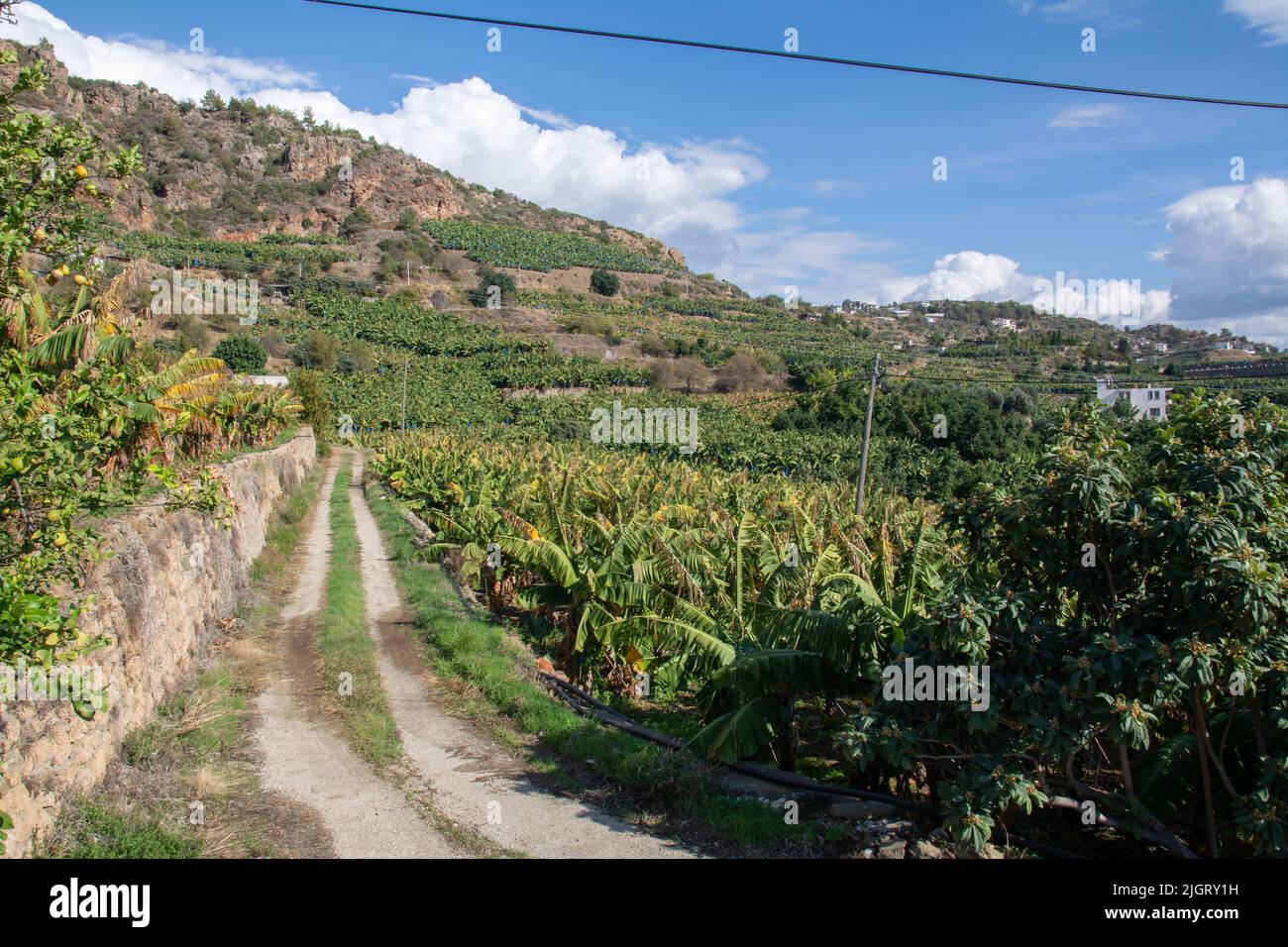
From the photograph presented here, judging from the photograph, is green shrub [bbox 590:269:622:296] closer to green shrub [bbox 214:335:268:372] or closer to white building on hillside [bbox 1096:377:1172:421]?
green shrub [bbox 214:335:268:372]

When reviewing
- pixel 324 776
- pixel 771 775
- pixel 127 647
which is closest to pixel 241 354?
pixel 127 647

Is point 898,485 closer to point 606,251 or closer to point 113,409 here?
point 113,409

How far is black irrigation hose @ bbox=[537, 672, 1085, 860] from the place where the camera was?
5.92 m

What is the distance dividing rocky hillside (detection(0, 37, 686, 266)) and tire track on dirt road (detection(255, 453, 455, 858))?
103614 millimetres

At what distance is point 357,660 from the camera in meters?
10.5

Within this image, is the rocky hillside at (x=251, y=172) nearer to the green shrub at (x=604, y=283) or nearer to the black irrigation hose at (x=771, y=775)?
the green shrub at (x=604, y=283)

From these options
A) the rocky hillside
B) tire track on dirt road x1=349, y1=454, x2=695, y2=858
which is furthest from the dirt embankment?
the rocky hillside

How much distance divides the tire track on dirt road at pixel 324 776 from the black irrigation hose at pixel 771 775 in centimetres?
262

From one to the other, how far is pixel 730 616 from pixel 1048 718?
547cm

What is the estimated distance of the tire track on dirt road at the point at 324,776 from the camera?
5.93 m

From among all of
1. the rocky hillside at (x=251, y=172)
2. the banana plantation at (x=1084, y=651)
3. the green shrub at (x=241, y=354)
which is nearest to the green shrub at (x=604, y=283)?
the rocky hillside at (x=251, y=172)

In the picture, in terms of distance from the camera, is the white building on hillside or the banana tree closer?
the white building on hillside

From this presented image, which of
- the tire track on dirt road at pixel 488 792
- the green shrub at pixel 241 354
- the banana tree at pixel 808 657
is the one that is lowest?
the tire track on dirt road at pixel 488 792
